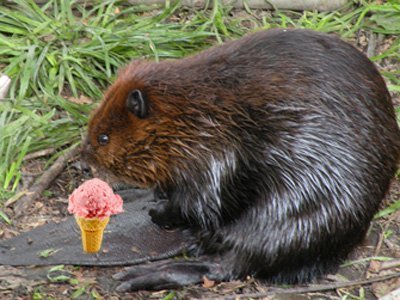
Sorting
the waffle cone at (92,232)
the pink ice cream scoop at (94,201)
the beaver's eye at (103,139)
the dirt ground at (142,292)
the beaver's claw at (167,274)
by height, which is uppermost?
the beaver's eye at (103,139)

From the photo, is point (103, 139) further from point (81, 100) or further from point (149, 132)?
point (81, 100)

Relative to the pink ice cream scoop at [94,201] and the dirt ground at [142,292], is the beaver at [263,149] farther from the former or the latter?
the pink ice cream scoop at [94,201]

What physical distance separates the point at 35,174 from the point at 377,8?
2.50m

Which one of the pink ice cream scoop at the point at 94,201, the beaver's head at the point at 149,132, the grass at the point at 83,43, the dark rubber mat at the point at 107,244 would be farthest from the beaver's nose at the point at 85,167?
the grass at the point at 83,43

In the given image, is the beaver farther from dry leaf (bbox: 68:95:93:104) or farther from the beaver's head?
dry leaf (bbox: 68:95:93:104)

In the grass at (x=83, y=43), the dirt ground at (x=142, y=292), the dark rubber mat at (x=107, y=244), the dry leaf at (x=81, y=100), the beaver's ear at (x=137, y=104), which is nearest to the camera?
the dirt ground at (x=142, y=292)

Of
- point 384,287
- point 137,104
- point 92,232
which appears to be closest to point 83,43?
point 137,104

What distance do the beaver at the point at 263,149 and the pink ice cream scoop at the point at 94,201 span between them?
0.26 m

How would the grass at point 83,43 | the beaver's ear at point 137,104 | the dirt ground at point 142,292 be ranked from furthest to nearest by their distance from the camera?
the grass at point 83,43, the beaver's ear at point 137,104, the dirt ground at point 142,292

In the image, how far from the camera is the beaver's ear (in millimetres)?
4508

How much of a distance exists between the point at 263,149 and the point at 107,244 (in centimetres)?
90

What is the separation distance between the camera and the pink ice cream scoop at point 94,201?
4.40 m

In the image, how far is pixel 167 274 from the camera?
14.6ft

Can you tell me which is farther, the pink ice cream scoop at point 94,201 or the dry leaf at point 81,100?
the dry leaf at point 81,100
